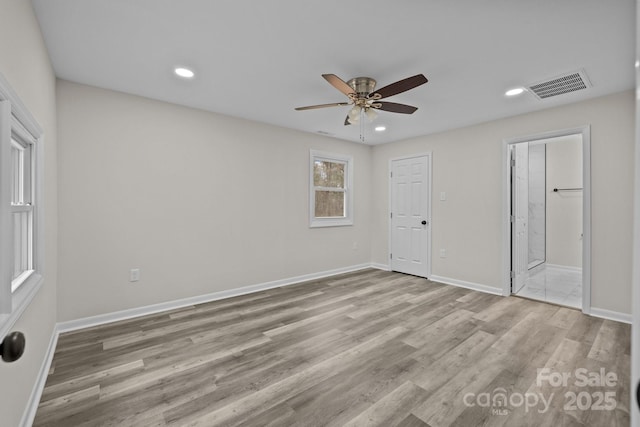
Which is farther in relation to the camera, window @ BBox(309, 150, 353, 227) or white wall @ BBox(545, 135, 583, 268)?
white wall @ BBox(545, 135, 583, 268)

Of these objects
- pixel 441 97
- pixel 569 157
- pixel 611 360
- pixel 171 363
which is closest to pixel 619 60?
pixel 441 97

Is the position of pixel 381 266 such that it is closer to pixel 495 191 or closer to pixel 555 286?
pixel 495 191

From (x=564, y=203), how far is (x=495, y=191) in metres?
2.60

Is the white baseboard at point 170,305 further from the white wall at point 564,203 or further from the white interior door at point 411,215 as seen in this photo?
the white wall at point 564,203

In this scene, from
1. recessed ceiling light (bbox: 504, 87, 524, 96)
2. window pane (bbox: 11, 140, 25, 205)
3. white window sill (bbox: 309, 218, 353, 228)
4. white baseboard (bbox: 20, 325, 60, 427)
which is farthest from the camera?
white window sill (bbox: 309, 218, 353, 228)

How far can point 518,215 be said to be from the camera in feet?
13.8

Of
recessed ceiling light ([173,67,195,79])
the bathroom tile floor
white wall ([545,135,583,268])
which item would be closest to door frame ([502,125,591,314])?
the bathroom tile floor

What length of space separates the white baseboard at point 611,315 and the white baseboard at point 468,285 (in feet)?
3.17

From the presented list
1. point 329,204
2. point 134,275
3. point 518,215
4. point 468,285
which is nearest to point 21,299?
point 134,275

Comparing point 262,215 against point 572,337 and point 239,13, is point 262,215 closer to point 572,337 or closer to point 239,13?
point 239,13

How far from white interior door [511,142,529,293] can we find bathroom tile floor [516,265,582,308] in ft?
0.67

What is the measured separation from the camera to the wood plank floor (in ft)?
5.64

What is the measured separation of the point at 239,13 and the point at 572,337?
12.9 ft

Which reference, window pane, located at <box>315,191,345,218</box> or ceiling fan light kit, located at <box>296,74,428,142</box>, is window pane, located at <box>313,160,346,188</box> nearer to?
window pane, located at <box>315,191,345,218</box>
